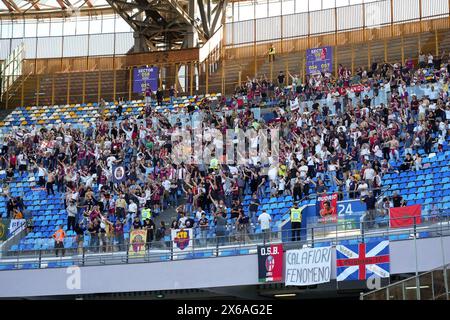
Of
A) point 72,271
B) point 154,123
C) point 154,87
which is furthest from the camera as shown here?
point 154,87

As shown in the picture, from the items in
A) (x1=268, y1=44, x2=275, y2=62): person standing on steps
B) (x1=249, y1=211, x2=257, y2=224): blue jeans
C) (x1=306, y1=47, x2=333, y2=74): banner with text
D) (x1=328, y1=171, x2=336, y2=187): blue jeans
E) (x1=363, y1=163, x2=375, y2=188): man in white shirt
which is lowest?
(x1=249, y1=211, x2=257, y2=224): blue jeans

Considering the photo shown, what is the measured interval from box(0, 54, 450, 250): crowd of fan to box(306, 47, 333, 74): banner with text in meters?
1.93

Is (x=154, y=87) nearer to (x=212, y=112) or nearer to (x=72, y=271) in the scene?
(x=212, y=112)

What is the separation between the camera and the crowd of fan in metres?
24.2

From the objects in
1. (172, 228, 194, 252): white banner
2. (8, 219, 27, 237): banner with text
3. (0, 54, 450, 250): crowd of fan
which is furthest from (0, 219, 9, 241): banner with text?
(172, 228, 194, 252): white banner

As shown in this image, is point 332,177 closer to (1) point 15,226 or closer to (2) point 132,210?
(2) point 132,210

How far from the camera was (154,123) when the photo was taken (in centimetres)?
3303

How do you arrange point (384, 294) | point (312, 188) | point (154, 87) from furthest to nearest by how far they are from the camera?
point (154, 87) → point (312, 188) → point (384, 294)

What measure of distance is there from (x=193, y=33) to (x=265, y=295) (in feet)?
69.2

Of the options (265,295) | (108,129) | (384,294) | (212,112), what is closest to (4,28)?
(108,129)

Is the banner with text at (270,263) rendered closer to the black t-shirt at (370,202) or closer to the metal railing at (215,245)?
the metal railing at (215,245)

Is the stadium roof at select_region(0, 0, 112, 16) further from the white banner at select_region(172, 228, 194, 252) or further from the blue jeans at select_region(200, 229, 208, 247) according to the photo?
the blue jeans at select_region(200, 229, 208, 247)

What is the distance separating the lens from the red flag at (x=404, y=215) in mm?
18000

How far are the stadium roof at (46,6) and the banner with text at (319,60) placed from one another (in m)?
15.0
